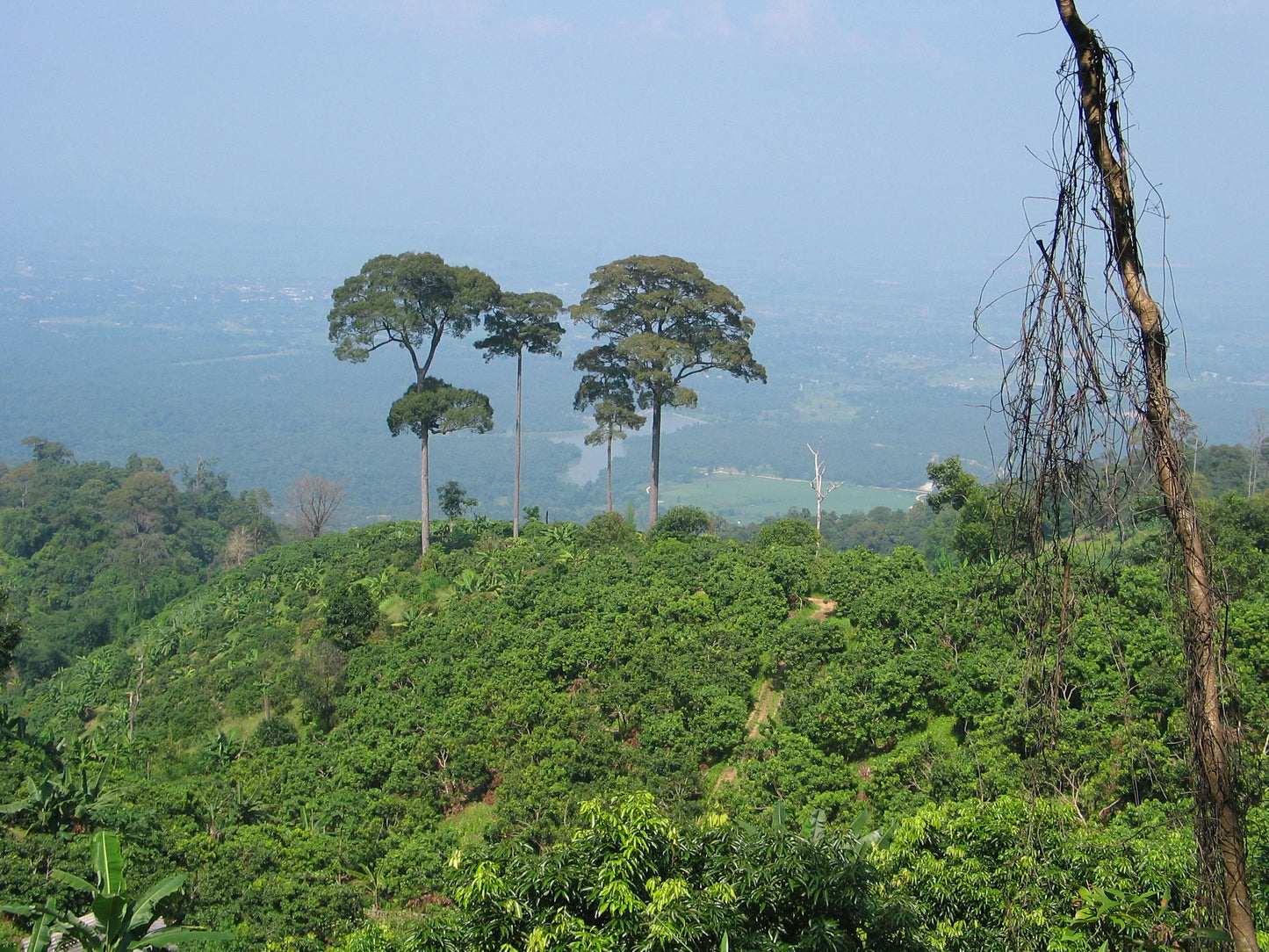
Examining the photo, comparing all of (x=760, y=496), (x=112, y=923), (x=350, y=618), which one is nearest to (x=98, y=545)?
(x=350, y=618)

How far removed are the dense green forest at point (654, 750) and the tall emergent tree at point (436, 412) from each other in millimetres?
2525

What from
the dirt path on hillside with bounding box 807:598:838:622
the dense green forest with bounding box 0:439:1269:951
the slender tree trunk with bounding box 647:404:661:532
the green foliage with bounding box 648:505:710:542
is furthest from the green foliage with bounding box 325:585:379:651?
the dirt path on hillside with bounding box 807:598:838:622

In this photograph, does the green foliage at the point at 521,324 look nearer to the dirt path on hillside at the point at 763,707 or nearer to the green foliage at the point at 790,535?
the green foliage at the point at 790,535

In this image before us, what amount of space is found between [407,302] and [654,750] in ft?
39.2

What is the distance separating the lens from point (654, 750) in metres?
12.6

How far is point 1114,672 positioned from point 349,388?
13336 cm

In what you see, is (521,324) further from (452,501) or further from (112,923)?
(112,923)

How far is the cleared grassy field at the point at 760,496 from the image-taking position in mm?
79938

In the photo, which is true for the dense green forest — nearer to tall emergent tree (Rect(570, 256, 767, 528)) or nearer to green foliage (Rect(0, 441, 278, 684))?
tall emergent tree (Rect(570, 256, 767, 528))

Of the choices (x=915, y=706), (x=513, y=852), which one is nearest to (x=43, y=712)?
(x=915, y=706)

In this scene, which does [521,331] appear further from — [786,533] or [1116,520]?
[1116,520]

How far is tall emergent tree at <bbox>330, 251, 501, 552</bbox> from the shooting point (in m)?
20.7

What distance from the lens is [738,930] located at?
5000 mm

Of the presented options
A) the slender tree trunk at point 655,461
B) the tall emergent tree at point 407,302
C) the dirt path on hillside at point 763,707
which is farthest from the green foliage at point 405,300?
the dirt path on hillside at point 763,707
